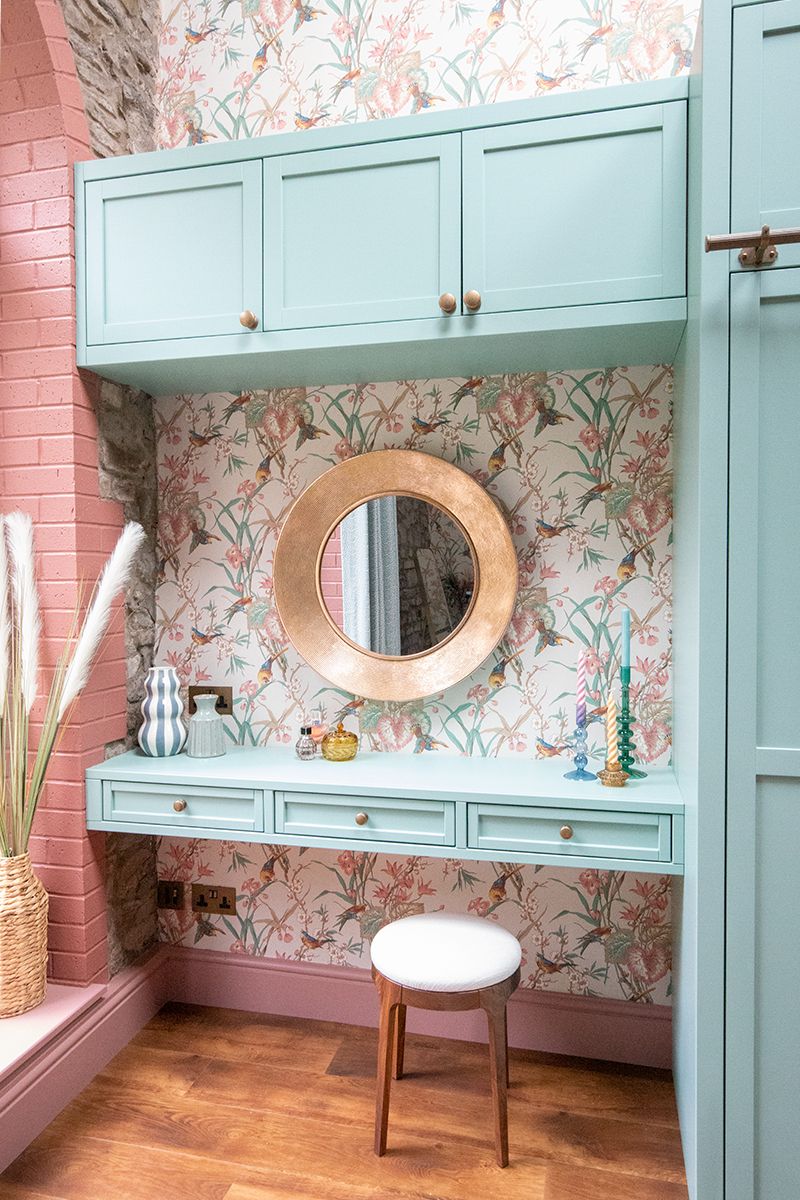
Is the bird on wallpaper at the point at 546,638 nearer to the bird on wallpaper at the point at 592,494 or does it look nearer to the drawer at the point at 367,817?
the bird on wallpaper at the point at 592,494

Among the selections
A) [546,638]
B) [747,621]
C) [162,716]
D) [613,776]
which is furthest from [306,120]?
[613,776]

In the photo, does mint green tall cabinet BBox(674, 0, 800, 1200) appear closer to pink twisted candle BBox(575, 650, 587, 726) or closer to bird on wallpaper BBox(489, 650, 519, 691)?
pink twisted candle BBox(575, 650, 587, 726)

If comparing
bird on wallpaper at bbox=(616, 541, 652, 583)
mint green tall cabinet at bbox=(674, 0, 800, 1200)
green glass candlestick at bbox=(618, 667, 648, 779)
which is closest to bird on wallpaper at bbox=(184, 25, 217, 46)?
mint green tall cabinet at bbox=(674, 0, 800, 1200)

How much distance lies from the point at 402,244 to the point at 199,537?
108cm

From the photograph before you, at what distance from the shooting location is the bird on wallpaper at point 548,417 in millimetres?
2166

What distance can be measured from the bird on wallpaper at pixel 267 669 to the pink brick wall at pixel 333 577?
0.22 m

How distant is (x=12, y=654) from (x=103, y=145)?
1.43 m

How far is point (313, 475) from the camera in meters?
2.35

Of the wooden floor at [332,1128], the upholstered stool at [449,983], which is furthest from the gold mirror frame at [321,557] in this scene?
the wooden floor at [332,1128]

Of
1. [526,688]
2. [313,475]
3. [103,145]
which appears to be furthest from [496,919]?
[103,145]

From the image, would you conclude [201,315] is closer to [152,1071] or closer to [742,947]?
[742,947]

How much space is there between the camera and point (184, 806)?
2037 mm

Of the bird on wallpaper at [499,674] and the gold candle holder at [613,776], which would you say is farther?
the bird on wallpaper at [499,674]

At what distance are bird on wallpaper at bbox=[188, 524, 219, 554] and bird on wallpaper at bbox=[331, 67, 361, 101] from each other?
133cm
